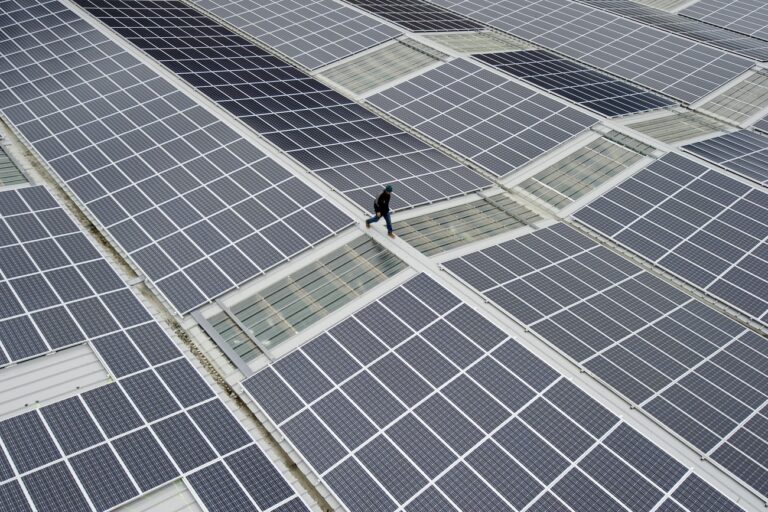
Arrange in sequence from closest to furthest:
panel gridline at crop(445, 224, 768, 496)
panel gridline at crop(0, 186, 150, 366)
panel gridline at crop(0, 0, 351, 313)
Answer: panel gridline at crop(445, 224, 768, 496) < panel gridline at crop(0, 186, 150, 366) < panel gridline at crop(0, 0, 351, 313)

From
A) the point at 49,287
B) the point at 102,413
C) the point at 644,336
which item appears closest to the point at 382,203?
the point at 644,336

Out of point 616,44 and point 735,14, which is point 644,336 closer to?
point 616,44

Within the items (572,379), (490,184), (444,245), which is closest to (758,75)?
(490,184)

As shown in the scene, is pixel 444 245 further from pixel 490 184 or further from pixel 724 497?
pixel 724 497

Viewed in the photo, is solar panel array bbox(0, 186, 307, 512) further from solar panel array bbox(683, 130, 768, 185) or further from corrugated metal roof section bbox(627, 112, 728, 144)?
corrugated metal roof section bbox(627, 112, 728, 144)

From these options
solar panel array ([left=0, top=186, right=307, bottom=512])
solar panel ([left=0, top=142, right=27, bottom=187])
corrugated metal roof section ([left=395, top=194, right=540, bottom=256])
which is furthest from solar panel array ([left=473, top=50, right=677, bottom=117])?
solar panel ([left=0, top=142, right=27, bottom=187])

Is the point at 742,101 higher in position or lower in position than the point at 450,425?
lower
